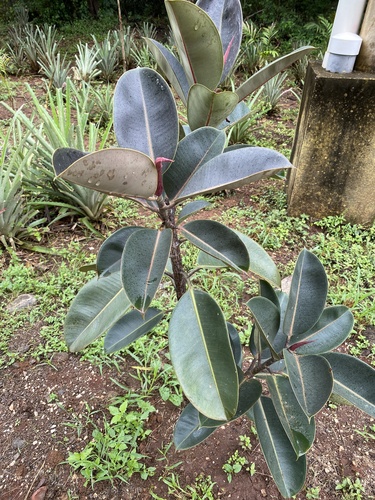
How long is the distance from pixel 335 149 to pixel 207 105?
1.64 metres

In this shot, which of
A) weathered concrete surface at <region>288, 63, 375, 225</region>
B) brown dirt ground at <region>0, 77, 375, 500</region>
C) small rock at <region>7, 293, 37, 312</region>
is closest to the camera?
brown dirt ground at <region>0, 77, 375, 500</region>

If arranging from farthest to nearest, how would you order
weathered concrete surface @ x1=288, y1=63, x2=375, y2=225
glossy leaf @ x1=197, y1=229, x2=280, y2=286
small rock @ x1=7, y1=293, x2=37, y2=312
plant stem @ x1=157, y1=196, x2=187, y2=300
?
weathered concrete surface @ x1=288, y1=63, x2=375, y2=225, small rock @ x1=7, y1=293, x2=37, y2=312, glossy leaf @ x1=197, y1=229, x2=280, y2=286, plant stem @ x1=157, y1=196, x2=187, y2=300

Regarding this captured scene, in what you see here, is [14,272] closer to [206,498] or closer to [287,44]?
[206,498]

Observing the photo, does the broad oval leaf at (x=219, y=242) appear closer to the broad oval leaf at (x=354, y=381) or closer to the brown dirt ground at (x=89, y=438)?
the broad oval leaf at (x=354, y=381)

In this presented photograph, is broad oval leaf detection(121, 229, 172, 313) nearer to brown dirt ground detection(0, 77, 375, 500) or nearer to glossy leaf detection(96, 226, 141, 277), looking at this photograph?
glossy leaf detection(96, 226, 141, 277)

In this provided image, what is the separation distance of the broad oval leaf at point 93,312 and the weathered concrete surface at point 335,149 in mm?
1620

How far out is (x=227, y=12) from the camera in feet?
2.61

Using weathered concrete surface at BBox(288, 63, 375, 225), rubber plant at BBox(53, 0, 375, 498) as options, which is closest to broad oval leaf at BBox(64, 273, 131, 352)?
rubber plant at BBox(53, 0, 375, 498)

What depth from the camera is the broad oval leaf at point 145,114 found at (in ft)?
2.30

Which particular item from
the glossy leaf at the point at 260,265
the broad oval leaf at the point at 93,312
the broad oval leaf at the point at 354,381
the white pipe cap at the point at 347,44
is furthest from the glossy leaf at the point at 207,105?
the white pipe cap at the point at 347,44

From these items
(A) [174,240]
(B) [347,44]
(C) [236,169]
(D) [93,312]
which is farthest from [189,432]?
(B) [347,44]

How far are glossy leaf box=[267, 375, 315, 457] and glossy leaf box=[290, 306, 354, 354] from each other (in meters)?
0.11

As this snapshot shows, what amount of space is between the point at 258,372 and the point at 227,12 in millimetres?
833

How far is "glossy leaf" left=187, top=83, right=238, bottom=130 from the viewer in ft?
2.18
